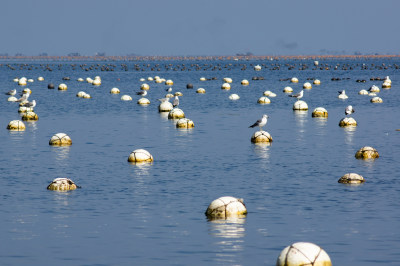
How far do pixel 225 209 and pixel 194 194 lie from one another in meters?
4.60

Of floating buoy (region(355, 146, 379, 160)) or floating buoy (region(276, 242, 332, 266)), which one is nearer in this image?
floating buoy (region(276, 242, 332, 266))

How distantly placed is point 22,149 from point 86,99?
4539 centimetres

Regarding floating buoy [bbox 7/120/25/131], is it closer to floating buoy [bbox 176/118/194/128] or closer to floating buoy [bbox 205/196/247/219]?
floating buoy [bbox 176/118/194/128]

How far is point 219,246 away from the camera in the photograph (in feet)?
66.1

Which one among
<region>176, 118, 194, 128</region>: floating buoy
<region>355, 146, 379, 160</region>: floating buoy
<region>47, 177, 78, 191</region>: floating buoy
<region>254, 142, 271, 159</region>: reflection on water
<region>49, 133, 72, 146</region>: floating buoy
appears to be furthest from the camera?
<region>176, 118, 194, 128</region>: floating buoy

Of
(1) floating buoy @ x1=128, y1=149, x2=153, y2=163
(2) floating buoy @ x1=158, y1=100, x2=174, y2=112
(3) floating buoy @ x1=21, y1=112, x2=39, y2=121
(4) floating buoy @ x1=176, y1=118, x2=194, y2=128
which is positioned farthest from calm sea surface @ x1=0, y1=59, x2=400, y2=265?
(2) floating buoy @ x1=158, y1=100, x2=174, y2=112

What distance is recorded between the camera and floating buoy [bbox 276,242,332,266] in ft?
56.0

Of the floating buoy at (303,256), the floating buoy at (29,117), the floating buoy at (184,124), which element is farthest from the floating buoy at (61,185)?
the floating buoy at (29,117)

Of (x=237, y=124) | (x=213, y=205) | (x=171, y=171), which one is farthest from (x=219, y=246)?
(x=237, y=124)

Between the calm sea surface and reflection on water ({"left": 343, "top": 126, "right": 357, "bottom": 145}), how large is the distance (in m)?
0.07

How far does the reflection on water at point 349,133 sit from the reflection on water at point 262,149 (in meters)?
4.70

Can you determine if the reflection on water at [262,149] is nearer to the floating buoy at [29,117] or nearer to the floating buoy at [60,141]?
the floating buoy at [60,141]

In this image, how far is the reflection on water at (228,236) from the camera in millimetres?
19250

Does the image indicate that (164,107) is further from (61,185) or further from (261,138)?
(61,185)
